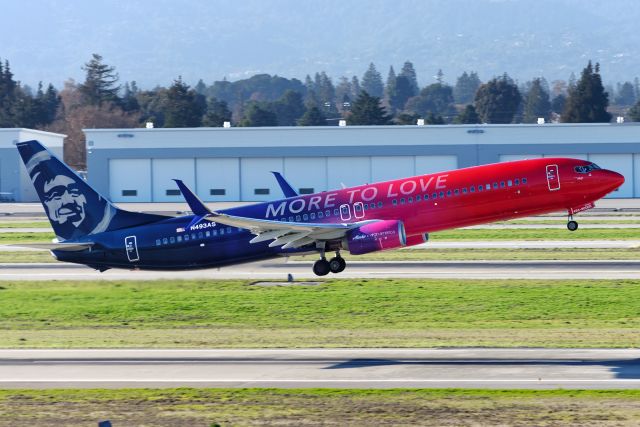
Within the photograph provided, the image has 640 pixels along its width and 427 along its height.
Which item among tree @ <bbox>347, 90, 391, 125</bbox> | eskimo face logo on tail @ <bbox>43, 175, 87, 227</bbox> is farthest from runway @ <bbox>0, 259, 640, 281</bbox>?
tree @ <bbox>347, 90, 391, 125</bbox>

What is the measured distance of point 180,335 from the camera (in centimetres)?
4344

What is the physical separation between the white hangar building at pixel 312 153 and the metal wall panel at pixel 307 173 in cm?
12

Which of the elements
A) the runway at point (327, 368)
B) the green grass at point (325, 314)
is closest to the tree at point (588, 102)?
the green grass at point (325, 314)

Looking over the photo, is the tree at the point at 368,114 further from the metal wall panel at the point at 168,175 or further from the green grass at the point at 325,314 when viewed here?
the green grass at the point at 325,314

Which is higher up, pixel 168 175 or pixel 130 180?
pixel 168 175

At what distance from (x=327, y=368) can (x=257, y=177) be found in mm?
97377

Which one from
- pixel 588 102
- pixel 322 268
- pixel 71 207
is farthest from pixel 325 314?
pixel 588 102

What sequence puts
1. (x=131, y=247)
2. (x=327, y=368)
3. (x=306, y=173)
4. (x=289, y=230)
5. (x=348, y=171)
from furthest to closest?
(x=306, y=173)
(x=348, y=171)
(x=131, y=247)
(x=289, y=230)
(x=327, y=368)

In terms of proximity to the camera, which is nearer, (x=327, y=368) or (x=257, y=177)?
(x=327, y=368)

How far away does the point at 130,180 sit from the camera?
134750 mm

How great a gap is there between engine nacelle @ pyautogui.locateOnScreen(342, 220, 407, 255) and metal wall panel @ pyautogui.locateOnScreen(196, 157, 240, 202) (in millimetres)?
84850

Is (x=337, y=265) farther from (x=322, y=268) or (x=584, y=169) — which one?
(x=584, y=169)

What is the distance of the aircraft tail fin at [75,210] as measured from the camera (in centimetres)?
5222

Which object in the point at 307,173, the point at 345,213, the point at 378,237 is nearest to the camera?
the point at 378,237
